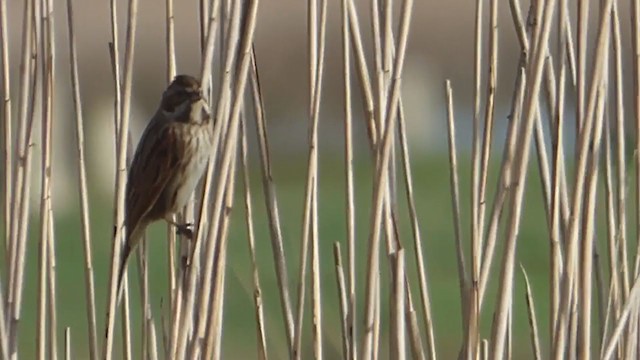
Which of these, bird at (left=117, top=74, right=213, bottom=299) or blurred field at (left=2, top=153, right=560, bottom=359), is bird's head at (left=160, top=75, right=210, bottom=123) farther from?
blurred field at (left=2, top=153, right=560, bottom=359)

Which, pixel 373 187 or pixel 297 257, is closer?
pixel 373 187

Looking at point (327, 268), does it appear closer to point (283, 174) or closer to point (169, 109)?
point (283, 174)

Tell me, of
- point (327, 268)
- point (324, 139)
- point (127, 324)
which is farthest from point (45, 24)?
point (324, 139)

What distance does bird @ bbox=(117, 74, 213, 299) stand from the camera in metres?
4.01

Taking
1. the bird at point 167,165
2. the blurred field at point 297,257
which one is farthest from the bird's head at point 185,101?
the blurred field at point 297,257

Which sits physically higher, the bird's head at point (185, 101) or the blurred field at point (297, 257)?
the bird's head at point (185, 101)

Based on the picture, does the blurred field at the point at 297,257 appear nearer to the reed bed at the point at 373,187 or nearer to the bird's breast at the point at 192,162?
the bird's breast at the point at 192,162

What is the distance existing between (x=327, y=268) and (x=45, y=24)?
7642 mm

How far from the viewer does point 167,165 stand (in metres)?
4.10

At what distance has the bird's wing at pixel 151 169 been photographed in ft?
13.4

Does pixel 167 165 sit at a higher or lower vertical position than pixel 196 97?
A: lower

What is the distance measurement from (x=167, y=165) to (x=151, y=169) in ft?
0.22

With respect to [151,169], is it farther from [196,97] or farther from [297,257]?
[297,257]

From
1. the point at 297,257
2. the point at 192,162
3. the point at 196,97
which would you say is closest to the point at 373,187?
the point at 196,97
